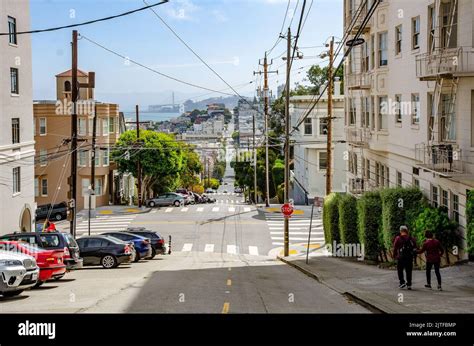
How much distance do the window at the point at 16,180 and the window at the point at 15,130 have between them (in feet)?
4.86

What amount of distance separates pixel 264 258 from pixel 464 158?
17496mm

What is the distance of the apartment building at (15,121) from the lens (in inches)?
1348

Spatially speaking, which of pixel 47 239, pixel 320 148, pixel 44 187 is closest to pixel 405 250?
pixel 47 239

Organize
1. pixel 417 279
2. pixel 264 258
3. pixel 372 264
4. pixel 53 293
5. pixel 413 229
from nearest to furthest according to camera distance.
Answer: pixel 53 293 < pixel 417 279 < pixel 413 229 < pixel 372 264 < pixel 264 258

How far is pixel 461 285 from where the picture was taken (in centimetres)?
1766

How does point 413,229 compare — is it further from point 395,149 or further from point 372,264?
point 395,149

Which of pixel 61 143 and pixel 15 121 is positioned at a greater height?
pixel 15 121

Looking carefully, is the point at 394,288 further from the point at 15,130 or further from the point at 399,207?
the point at 15,130

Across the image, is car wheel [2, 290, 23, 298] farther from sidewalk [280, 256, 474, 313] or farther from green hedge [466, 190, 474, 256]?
green hedge [466, 190, 474, 256]

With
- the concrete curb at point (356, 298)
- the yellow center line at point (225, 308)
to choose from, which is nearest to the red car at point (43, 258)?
the yellow center line at point (225, 308)

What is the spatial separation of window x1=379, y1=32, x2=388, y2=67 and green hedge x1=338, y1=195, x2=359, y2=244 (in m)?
6.32

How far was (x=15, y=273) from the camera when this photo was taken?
1562 centimetres

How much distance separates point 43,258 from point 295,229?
28.4 metres
